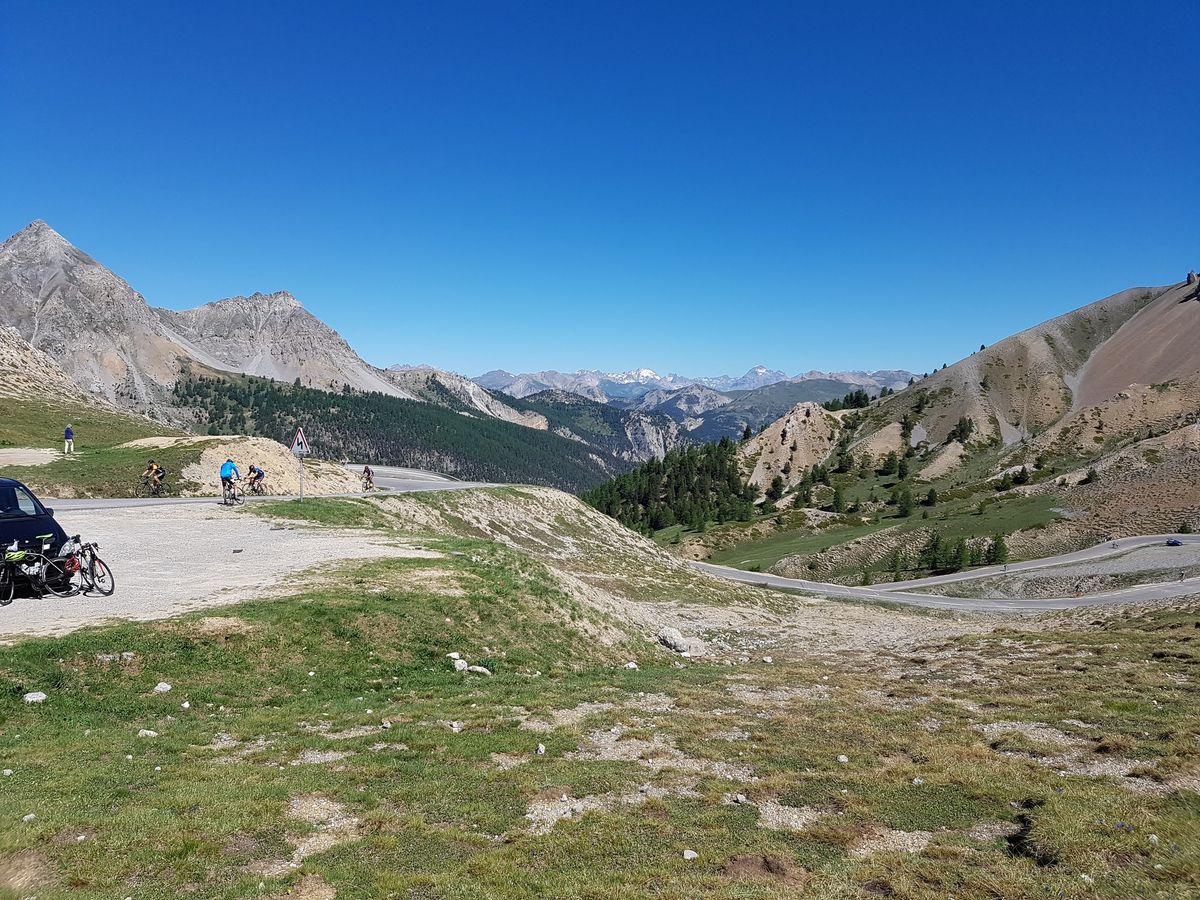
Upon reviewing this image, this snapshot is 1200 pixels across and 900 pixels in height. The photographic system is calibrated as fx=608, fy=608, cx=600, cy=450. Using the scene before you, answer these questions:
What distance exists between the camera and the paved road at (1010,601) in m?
68.8

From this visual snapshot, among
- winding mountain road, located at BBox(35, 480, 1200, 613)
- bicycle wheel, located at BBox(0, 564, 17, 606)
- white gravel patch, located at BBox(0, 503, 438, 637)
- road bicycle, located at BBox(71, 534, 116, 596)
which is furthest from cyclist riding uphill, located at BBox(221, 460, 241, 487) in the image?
bicycle wheel, located at BBox(0, 564, 17, 606)

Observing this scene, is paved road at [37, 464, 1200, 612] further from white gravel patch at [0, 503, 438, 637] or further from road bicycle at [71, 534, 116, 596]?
road bicycle at [71, 534, 116, 596]

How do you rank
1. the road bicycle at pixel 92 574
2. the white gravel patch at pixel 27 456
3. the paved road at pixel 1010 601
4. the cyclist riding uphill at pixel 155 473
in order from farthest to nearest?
the paved road at pixel 1010 601
the white gravel patch at pixel 27 456
the cyclist riding uphill at pixel 155 473
the road bicycle at pixel 92 574

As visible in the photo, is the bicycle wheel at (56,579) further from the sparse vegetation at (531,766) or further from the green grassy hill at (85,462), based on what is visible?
the green grassy hill at (85,462)

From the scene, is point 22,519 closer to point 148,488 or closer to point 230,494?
point 230,494

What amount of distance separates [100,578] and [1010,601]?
305 ft

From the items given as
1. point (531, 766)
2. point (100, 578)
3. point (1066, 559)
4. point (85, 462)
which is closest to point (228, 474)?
point (100, 578)

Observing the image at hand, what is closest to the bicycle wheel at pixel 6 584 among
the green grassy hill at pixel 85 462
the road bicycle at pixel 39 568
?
the road bicycle at pixel 39 568

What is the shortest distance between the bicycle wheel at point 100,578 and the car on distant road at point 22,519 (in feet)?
4.27

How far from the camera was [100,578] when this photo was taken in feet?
70.0

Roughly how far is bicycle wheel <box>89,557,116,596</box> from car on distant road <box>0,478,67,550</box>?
130cm

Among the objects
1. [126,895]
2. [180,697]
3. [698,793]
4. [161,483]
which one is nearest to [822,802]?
[698,793]

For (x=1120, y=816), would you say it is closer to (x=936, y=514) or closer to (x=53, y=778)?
(x=53, y=778)

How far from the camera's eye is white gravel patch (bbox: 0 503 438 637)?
19.4 metres
